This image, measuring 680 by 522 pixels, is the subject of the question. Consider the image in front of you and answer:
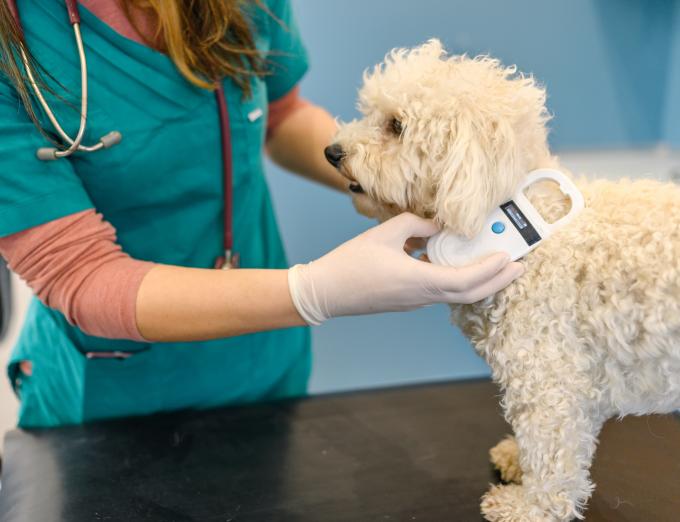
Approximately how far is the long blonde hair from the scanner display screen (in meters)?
0.46

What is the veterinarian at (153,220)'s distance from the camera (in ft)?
2.80

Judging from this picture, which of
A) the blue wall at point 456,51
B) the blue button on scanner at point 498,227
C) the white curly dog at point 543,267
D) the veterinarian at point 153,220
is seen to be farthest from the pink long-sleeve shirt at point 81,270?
the blue wall at point 456,51

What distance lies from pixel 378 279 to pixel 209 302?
228mm

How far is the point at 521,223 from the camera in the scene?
32.4 inches

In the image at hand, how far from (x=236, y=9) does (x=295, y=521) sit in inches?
29.7

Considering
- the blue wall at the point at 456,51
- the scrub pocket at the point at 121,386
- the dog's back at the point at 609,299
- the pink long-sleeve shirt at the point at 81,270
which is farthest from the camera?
the blue wall at the point at 456,51

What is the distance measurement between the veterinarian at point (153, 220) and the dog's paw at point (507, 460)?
305mm

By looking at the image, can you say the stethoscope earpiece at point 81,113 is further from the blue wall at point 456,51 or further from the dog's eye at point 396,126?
the blue wall at point 456,51

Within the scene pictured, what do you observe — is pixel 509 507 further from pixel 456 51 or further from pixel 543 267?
pixel 456 51

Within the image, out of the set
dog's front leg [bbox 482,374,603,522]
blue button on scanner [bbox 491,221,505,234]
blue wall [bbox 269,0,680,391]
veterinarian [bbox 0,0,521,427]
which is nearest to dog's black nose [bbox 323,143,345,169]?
veterinarian [bbox 0,0,521,427]

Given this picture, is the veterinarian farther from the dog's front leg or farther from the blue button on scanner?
the dog's front leg

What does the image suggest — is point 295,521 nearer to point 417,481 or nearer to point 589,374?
point 417,481

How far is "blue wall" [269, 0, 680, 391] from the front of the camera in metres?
1.92

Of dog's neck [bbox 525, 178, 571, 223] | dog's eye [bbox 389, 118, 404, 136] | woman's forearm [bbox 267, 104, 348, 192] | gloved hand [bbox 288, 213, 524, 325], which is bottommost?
gloved hand [bbox 288, 213, 524, 325]
